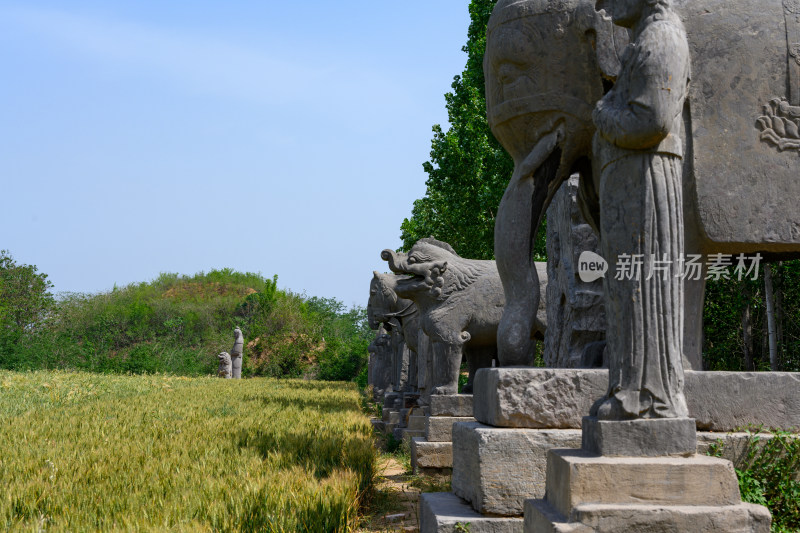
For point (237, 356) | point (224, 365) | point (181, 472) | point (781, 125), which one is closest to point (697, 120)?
point (781, 125)

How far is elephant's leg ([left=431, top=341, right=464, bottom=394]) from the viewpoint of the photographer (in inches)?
336

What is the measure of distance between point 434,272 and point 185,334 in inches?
1947

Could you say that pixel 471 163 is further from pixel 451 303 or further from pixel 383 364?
pixel 451 303

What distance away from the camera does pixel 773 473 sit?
11.9ft

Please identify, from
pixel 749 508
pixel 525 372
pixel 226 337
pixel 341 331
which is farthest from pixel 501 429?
pixel 341 331

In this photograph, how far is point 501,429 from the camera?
12.5 feet

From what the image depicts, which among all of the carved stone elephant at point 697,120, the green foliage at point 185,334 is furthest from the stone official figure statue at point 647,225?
the green foliage at point 185,334

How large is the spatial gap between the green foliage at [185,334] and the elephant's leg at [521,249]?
31756 mm

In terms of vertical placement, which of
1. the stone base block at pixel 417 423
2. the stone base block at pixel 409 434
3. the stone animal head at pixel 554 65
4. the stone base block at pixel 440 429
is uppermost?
the stone animal head at pixel 554 65

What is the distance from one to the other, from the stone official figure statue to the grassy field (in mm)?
2362

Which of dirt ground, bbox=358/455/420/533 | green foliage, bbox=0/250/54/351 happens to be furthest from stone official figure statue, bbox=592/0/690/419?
green foliage, bbox=0/250/54/351

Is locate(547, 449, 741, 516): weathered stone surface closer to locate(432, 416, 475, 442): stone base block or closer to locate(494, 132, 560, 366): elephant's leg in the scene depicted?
locate(494, 132, 560, 366): elephant's leg

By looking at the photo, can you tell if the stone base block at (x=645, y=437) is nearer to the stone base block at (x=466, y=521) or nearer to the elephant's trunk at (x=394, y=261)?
the stone base block at (x=466, y=521)

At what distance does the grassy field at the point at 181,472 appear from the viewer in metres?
4.35
